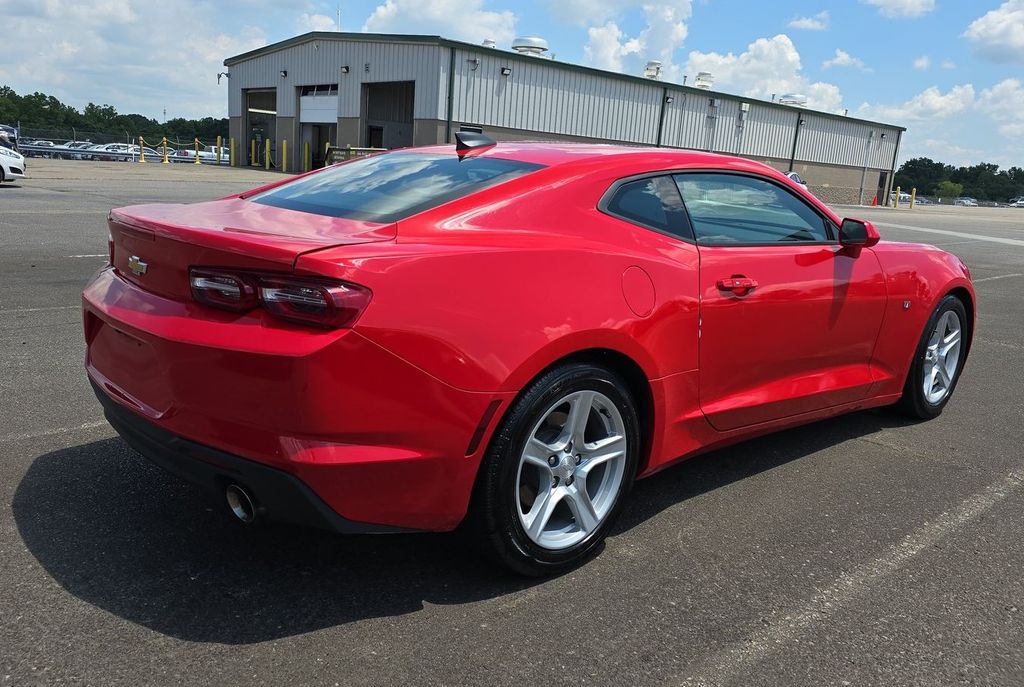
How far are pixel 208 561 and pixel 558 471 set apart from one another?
4.12 feet

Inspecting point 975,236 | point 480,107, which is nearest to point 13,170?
point 480,107

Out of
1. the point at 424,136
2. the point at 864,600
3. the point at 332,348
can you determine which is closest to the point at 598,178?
the point at 332,348

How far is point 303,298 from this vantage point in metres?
2.37

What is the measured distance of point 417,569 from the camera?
118 inches

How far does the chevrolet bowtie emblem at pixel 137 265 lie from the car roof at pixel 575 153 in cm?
139

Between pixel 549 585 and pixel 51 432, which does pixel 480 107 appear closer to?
pixel 51 432

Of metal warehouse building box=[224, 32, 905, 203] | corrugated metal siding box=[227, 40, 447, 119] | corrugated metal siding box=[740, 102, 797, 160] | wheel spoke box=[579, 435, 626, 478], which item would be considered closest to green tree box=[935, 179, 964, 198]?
metal warehouse building box=[224, 32, 905, 203]

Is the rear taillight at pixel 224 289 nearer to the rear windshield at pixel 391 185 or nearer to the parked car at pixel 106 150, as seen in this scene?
the rear windshield at pixel 391 185

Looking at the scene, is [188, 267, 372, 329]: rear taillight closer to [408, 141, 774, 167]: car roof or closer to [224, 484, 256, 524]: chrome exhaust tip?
[224, 484, 256, 524]: chrome exhaust tip

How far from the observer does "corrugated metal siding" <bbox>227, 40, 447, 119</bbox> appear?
3334cm

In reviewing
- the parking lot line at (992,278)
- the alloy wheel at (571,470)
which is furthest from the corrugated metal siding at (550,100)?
the alloy wheel at (571,470)

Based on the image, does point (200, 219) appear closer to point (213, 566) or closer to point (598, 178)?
point (213, 566)

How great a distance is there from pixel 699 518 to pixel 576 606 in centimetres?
95

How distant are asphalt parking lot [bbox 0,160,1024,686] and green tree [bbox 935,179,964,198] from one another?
388 ft
